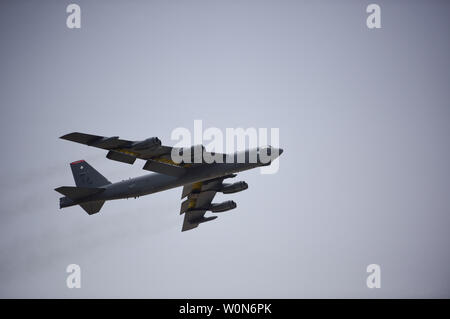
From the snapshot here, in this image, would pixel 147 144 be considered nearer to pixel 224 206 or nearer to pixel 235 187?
pixel 235 187

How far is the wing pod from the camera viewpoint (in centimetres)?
4781

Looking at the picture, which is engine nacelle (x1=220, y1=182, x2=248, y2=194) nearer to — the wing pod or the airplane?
the airplane

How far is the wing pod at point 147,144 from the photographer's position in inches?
1882

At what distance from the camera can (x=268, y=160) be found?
2023 inches

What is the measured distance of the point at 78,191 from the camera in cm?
5362

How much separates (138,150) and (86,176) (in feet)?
35.8

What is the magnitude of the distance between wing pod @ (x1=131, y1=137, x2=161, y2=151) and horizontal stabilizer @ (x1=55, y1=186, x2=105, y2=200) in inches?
309
